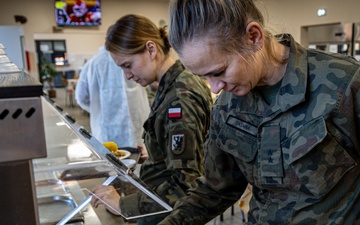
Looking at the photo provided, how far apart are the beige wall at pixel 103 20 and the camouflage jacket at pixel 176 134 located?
5.74 m

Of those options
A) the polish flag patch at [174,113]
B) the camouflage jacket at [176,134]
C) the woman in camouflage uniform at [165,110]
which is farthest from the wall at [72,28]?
the polish flag patch at [174,113]

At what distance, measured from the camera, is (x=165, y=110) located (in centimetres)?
113

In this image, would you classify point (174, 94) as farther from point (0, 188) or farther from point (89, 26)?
point (89, 26)

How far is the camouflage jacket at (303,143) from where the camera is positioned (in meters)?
0.75

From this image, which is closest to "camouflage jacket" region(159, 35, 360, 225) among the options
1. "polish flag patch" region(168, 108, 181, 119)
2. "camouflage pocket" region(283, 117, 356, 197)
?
"camouflage pocket" region(283, 117, 356, 197)

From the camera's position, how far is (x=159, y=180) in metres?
1.22

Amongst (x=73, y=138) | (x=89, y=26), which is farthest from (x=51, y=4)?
(x=73, y=138)

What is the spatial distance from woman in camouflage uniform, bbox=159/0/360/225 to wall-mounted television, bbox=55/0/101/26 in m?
8.79

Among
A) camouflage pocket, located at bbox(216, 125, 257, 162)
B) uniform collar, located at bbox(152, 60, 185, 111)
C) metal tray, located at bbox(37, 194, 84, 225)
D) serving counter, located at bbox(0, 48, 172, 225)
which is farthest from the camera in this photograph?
uniform collar, located at bbox(152, 60, 185, 111)

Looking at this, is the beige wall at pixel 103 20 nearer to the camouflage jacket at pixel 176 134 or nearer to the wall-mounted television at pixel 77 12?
the wall-mounted television at pixel 77 12

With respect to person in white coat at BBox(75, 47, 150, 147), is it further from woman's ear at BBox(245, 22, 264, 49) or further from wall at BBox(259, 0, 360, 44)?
wall at BBox(259, 0, 360, 44)

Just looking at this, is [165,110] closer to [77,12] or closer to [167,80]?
[167,80]

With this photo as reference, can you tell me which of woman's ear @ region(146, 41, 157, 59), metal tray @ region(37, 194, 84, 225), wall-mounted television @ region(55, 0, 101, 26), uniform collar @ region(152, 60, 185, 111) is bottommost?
metal tray @ region(37, 194, 84, 225)

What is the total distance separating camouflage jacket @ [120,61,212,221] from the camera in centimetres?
107
